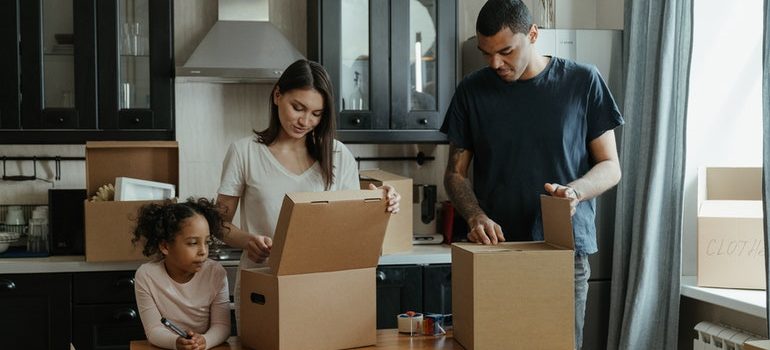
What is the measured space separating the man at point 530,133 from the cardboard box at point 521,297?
1.04 feet

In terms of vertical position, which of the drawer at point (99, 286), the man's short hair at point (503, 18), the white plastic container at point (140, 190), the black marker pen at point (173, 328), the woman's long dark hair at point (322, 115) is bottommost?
the drawer at point (99, 286)

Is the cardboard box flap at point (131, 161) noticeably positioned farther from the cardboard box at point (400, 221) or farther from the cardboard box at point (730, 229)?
the cardboard box at point (730, 229)

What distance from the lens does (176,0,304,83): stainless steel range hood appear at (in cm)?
379

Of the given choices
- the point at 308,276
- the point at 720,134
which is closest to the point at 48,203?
the point at 308,276

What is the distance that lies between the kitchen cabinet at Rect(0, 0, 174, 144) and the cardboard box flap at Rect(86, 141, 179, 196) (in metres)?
0.13

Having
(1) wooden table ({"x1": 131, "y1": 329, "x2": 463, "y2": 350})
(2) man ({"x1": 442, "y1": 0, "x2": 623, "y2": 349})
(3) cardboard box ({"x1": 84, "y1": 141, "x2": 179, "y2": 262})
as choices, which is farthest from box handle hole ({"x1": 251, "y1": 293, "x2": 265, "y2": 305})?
(3) cardboard box ({"x1": 84, "y1": 141, "x2": 179, "y2": 262})

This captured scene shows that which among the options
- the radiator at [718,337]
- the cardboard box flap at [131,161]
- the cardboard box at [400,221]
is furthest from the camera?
the cardboard box at [400,221]

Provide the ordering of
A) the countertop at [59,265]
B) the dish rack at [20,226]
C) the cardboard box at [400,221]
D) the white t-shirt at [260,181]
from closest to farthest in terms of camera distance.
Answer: the white t-shirt at [260,181]
the countertop at [59,265]
the cardboard box at [400,221]
the dish rack at [20,226]

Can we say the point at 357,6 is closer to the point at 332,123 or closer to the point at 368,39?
the point at 368,39

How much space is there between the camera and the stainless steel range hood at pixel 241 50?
12.4 ft

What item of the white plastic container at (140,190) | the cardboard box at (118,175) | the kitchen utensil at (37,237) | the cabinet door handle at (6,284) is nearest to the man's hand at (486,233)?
the cardboard box at (118,175)

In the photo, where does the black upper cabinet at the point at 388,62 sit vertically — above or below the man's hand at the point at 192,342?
above

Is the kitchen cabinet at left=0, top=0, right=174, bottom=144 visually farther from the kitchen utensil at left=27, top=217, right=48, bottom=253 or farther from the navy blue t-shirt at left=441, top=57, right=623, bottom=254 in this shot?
the navy blue t-shirt at left=441, top=57, right=623, bottom=254

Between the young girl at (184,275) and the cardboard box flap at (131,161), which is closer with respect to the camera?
the young girl at (184,275)
